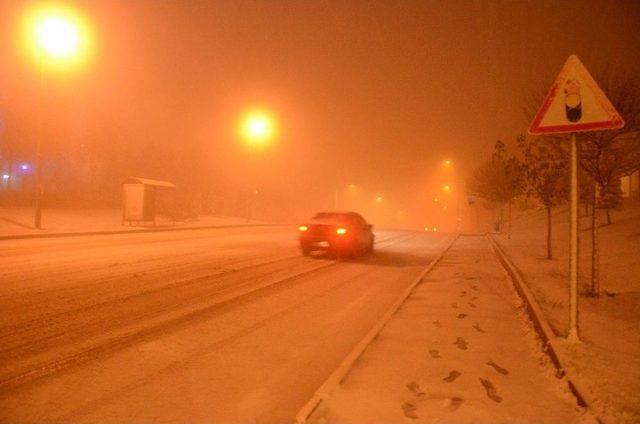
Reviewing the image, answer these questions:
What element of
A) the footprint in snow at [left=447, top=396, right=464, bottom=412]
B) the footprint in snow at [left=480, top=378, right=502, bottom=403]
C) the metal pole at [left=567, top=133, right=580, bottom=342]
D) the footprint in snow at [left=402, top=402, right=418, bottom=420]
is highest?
the metal pole at [left=567, top=133, right=580, bottom=342]

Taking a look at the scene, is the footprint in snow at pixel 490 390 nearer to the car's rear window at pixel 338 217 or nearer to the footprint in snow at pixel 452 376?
Result: the footprint in snow at pixel 452 376

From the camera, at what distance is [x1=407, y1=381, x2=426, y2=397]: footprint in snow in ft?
13.8

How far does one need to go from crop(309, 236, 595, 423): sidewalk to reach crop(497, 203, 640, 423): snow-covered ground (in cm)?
29

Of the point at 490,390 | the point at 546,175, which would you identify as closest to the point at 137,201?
the point at 546,175

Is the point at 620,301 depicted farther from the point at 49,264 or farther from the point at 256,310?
the point at 49,264

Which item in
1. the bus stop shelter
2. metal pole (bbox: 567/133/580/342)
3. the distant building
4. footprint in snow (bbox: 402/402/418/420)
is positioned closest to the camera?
footprint in snow (bbox: 402/402/418/420)

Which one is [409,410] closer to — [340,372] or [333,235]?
[340,372]

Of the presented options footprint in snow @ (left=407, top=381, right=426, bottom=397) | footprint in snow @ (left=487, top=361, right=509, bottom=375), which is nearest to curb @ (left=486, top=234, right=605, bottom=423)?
footprint in snow @ (left=487, top=361, right=509, bottom=375)

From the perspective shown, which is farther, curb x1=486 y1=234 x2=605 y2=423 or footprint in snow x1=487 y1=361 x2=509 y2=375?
footprint in snow x1=487 y1=361 x2=509 y2=375

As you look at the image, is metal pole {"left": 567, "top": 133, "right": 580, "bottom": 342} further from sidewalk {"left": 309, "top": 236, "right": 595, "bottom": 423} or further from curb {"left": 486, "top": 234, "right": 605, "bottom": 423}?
sidewalk {"left": 309, "top": 236, "right": 595, "bottom": 423}

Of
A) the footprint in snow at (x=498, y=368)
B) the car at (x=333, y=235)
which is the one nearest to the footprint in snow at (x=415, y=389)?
the footprint in snow at (x=498, y=368)

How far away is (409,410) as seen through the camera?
384 cm

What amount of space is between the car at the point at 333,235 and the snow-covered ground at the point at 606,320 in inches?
192

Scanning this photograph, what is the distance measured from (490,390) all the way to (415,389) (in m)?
0.65
